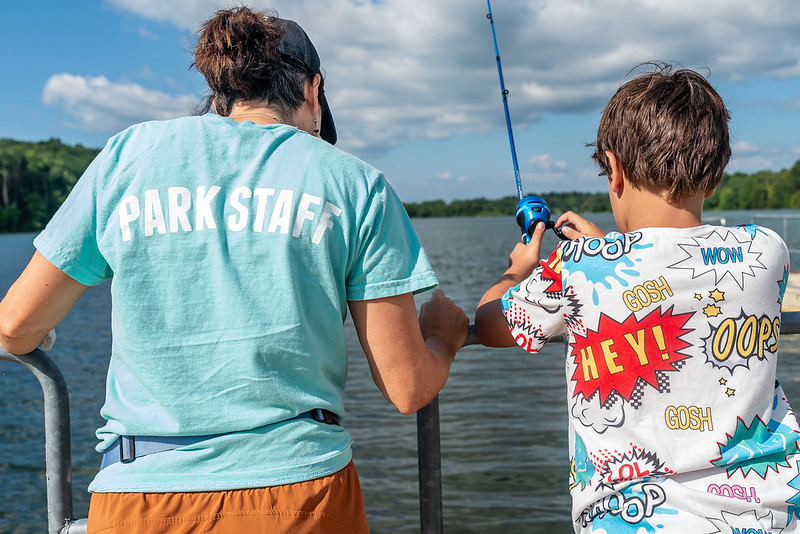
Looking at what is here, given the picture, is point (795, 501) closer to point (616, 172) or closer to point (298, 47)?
point (616, 172)

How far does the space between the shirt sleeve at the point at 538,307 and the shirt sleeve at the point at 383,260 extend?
0.98 feet

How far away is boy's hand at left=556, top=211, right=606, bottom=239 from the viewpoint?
202 centimetres

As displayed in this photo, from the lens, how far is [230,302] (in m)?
1.45

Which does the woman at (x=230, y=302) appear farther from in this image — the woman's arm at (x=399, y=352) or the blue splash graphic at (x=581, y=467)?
the blue splash graphic at (x=581, y=467)

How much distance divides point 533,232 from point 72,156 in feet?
459

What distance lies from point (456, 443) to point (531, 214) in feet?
28.3

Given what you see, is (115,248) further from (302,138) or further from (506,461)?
(506,461)

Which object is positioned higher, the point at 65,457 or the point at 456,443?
the point at 65,457

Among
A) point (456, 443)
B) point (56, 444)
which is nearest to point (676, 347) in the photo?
point (56, 444)

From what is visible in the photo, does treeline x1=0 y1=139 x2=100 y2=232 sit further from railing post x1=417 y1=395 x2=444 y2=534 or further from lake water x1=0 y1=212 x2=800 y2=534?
railing post x1=417 y1=395 x2=444 y2=534

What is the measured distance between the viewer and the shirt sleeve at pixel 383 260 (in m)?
1.51

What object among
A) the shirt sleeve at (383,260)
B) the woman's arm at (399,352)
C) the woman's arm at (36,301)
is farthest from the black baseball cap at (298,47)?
the woman's arm at (36,301)

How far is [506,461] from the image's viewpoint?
31.9 feet

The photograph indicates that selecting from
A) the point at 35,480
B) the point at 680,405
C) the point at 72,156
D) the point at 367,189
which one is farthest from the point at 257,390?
the point at 72,156
